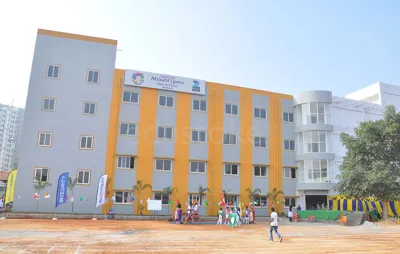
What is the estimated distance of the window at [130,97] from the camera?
1302 inches

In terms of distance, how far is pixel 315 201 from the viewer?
3638 centimetres

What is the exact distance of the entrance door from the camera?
118 feet

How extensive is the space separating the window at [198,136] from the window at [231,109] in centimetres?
355

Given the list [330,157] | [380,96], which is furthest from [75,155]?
[380,96]

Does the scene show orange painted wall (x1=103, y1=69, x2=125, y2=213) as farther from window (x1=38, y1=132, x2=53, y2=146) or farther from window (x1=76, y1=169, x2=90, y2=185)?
window (x1=38, y1=132, x2=53, y2=146)

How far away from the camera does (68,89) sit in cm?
3153

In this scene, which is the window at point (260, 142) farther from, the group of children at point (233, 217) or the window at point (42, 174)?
the window at point (42, 174)

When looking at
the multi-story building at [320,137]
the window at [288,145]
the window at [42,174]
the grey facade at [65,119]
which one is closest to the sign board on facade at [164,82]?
the grey facade at [65,119]

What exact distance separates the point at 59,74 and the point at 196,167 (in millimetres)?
15023

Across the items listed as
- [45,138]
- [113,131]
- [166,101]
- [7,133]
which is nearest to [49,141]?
[45,138]

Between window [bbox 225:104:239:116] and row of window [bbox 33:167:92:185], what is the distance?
1464cm

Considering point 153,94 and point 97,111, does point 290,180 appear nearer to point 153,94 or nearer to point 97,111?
point 153,94

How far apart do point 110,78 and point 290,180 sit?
2070 centimetres

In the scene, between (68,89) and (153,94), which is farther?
(153,94)
